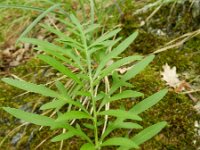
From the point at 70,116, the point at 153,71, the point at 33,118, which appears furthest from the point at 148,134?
the point at 153,71

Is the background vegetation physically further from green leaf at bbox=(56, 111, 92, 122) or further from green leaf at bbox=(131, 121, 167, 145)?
green leaf at bbox=(56, 111, 92, 122)

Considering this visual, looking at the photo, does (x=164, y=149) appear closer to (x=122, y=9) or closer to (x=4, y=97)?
(x=4, y=97)

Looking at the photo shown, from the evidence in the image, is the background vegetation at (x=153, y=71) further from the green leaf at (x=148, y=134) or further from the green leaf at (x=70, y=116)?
the green leaf at (x=70, y=116)

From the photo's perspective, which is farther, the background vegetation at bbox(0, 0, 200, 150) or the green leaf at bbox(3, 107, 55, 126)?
the background vegetation at bbox(0, 0, 200, 150)

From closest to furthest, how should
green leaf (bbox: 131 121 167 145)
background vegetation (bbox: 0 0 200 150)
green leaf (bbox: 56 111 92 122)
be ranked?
green leaf (bbox: 56 111 92 122), green leaf (bbox: 131 121 167 145), background vegetation (bbox: 0 0 200 150)

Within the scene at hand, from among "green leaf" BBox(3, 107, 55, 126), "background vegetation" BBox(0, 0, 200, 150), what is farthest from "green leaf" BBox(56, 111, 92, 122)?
"background vegetation" BBox(0, 0, 200, 150)

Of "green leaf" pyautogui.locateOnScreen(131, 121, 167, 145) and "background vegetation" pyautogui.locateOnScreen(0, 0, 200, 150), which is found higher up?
"background vegetation" pyautogui.locateOnScreen(0, 0, 200, 150)

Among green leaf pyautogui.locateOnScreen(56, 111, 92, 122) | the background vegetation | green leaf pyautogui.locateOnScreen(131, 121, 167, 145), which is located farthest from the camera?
the background vegetation

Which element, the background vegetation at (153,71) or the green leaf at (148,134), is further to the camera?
the background vegetation at (153,71)

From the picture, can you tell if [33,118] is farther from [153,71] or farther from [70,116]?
[153,71]

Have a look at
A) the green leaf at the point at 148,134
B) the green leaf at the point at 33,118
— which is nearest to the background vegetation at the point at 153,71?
the green leaf at the point at 148,134

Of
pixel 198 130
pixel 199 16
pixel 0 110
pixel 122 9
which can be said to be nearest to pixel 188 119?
pixel 198 130
